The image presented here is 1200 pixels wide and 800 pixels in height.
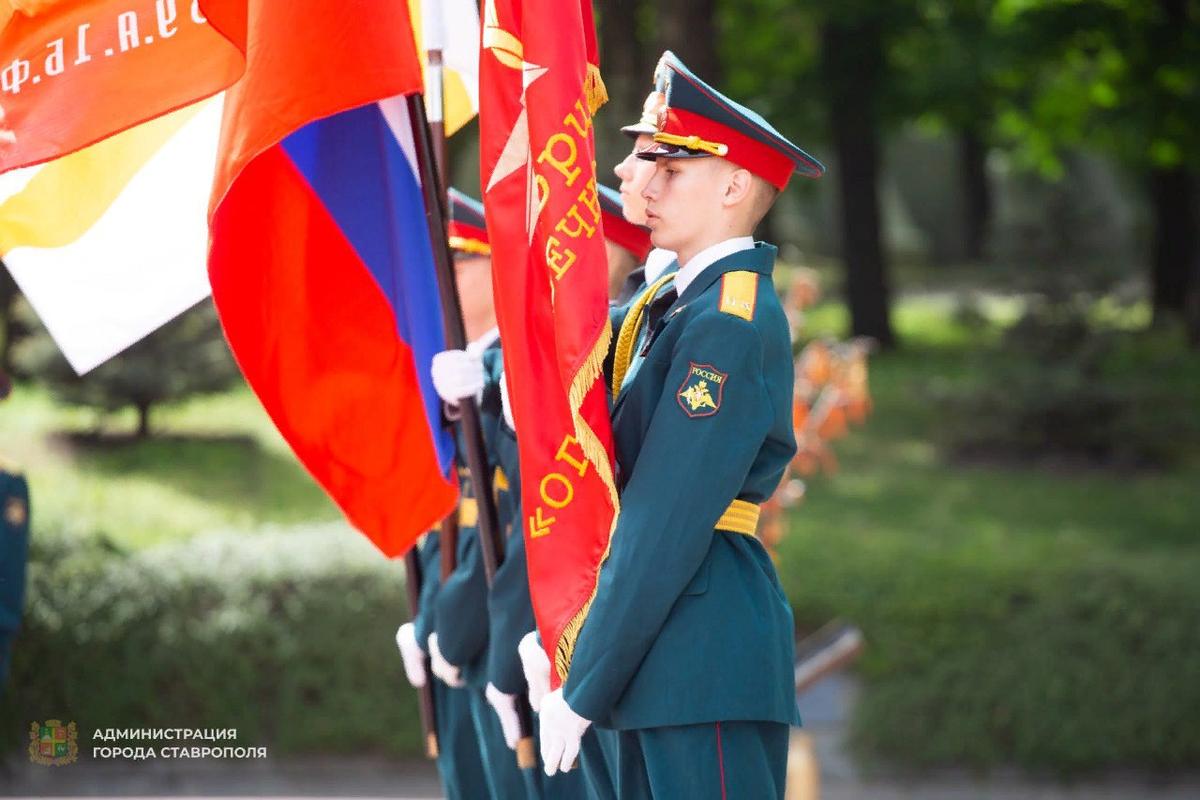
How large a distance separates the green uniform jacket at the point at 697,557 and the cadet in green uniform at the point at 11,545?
2244mm

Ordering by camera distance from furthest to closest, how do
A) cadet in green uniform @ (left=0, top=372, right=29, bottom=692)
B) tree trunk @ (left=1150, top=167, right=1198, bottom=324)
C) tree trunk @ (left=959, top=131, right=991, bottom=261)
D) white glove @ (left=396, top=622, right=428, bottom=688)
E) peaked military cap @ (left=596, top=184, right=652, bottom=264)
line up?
tree trunk @ (left=959, top=131, right=991, bottom=261)
tree trunk @ (left=1150, top=167, right=1198, bottom=324)
cadet in green uniform @ (left=0, top=372, right=29, bottom=692)
white glove @ (left=396, top=622, right=428, bottom=688)
peaked military cap @ (left=596, top=184, right=652, bottom=264)

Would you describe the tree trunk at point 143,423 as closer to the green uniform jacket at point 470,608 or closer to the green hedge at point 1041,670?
the green hedge at point 1041,670

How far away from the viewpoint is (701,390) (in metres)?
2.83

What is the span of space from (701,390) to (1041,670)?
186 inches

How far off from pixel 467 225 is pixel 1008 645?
3995 mm

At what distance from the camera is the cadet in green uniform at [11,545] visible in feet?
14.4

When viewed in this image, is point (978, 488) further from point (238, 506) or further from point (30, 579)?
point (30, 579)

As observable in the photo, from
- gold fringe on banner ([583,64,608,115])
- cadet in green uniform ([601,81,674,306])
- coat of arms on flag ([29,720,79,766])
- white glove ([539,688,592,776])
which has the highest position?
gold fringe on banner ([583,64,608,115])

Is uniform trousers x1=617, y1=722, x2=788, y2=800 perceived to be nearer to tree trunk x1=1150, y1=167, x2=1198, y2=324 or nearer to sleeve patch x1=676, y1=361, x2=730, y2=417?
sleeve patch x1=676, y1=361, x2=730, y2=417

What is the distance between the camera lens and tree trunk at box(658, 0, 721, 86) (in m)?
9.98

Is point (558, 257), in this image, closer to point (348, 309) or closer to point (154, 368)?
point (348, 309)

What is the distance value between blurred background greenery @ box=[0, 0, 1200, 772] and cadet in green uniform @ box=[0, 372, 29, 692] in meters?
2.74

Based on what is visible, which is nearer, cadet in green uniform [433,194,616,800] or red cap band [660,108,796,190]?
red cap band [660,108,796,190]

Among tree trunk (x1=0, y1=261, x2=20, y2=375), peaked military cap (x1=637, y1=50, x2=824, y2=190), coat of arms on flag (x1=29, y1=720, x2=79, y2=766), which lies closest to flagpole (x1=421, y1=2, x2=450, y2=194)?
peaked military cap (x1=637, y1=50, x2=824, y2=190)
